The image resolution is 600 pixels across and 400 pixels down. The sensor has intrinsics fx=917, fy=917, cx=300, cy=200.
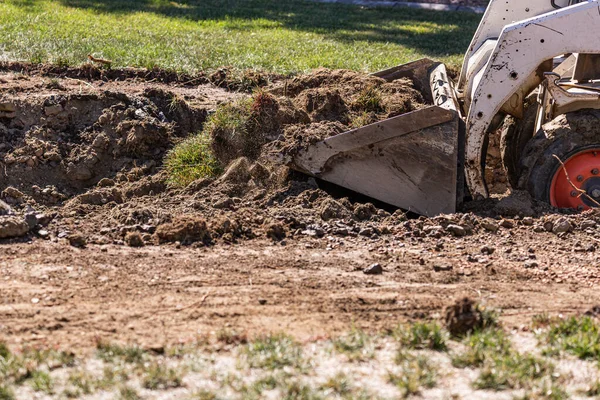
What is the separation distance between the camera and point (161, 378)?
14.2 feet

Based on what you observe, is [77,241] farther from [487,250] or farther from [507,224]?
[507,224]

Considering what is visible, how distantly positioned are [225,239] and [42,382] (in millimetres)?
2412

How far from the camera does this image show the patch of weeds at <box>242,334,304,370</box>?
450 centimetres

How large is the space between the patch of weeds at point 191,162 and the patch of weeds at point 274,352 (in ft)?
10.8

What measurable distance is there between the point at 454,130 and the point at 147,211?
246 cm

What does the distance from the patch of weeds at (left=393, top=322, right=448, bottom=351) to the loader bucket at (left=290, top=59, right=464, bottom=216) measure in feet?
8.08

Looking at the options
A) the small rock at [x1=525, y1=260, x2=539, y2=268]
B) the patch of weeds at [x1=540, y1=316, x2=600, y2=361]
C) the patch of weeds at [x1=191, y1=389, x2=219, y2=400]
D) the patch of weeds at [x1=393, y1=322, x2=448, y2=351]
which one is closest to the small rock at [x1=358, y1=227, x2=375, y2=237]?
the small rock at [x1=525, y1=260, x2=539, y2=268]

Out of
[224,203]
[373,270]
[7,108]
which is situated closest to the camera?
[373,270]

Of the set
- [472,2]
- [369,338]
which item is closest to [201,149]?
[369,338]

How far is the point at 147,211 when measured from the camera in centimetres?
688

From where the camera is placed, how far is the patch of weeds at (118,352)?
4.53 m

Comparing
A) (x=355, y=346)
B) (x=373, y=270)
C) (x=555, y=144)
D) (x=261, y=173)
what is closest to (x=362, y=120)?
(x=261, y=173)

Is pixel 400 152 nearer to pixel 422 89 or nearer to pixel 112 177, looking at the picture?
pixel 422 89

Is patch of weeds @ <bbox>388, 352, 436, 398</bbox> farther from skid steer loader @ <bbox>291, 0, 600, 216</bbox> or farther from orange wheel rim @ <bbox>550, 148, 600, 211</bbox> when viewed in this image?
orange wheel rim @ <bbox>550, 148, 600, 211</bbox>
